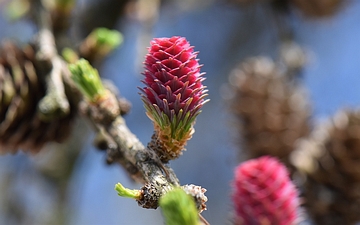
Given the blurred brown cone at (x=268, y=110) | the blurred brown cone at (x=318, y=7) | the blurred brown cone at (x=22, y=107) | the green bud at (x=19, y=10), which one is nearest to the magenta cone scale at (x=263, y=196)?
the blurred brown cone at (x=22, y=107)

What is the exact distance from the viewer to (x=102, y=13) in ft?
4.73

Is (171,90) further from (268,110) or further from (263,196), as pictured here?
(268,110)

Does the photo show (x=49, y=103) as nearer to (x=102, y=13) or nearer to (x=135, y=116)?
(x=102, y=13)

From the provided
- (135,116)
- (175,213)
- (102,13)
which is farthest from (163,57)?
(135,116)

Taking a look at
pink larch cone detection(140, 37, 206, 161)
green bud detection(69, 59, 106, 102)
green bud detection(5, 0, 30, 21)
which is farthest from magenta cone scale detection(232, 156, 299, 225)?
green bud detection(5, 0, 30, 21)

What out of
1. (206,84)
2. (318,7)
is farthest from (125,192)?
(206,84)

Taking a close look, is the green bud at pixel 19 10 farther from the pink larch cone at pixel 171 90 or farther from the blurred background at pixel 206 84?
the pink larch cone at pixel 171 90

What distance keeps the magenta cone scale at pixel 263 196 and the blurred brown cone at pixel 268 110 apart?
0.57m

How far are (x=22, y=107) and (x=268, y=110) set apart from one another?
803 millimetres

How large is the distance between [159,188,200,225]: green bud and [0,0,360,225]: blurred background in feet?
2.25

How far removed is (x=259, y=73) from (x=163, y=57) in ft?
3.14

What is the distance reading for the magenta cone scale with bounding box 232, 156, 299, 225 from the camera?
53cm

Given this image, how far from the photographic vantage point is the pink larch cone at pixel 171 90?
49cm

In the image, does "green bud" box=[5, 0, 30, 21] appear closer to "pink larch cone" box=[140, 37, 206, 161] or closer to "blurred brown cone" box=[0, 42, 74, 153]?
"blurred brown cone" box=[0, 42, 74, 153]
